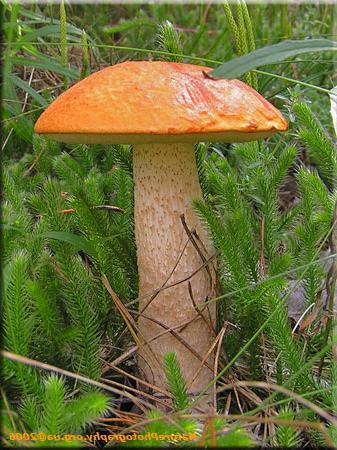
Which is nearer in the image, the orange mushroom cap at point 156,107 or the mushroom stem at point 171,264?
the orange mushroom cap at point 156,107

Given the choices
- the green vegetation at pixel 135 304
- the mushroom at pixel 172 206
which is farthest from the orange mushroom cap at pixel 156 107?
the green vegetation at pixel 135 304

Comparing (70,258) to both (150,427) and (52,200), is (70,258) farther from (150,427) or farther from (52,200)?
(150,427)

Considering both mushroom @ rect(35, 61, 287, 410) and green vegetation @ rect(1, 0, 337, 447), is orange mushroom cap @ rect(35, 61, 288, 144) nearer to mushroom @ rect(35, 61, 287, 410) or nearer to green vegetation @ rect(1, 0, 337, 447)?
mushroom @ rect(35, 61, 287, 410)

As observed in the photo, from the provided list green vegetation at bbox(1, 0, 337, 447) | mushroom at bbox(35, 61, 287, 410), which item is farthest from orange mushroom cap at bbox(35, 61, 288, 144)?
green vegetation at bbox(1, 0, 337, 447)

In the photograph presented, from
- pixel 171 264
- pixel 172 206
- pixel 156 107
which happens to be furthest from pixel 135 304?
pixel 156 107

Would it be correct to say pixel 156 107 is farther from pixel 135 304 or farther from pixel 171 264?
pixel 135 304

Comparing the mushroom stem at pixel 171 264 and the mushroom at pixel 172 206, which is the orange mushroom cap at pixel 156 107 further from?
the mushroom stem at pixel 171 264

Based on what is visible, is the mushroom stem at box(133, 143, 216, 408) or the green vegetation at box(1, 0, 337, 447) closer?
the green vegetation at box(1, 0, 337, 447)

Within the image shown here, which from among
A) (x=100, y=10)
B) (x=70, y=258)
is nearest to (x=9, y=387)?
(x=70, y=258)
